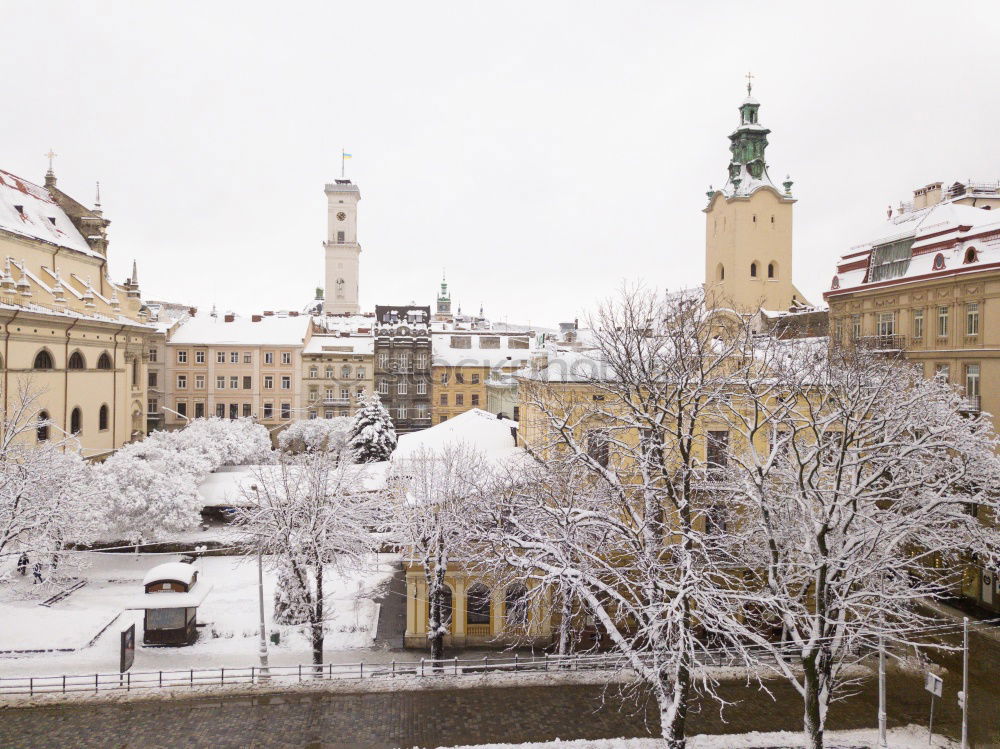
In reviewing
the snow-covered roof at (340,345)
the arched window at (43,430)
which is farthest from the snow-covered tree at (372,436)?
the arched window at (43,430)

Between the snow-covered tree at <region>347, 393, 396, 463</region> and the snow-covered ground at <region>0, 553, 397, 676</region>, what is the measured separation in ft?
59.0

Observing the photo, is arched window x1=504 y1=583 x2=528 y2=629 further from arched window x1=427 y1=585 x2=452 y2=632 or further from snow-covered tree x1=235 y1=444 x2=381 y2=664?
snow-covered tree x1=235 y1=444 x2=381 y2=664

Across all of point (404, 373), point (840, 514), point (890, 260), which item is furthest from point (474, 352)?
point (840, 514)

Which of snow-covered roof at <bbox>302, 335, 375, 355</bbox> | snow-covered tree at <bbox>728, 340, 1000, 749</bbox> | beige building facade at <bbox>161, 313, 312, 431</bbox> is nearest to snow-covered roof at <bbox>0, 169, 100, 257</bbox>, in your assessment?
beige building facade at <bbox>161, 313, 312, 431</bbox>

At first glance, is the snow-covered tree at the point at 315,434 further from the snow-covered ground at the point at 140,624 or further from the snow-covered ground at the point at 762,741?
the snow-covered ground at the point at 762,741

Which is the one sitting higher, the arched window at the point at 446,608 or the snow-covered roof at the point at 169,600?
the snow-covered roof at the point at 169,600

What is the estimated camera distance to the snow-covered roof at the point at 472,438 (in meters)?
28.6

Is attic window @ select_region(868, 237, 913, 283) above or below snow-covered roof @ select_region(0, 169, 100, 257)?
below

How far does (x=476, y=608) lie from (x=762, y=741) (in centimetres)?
976

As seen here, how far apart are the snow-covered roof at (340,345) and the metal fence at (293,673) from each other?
46190mm

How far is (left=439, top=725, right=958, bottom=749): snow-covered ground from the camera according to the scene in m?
14.4

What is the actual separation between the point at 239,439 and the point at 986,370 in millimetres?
40091

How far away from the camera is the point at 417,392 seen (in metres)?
63.7

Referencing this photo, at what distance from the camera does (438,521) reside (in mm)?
20828
